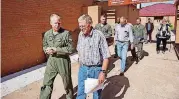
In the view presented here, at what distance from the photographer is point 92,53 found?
4.20 m

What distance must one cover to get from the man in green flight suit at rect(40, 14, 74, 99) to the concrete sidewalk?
1.04 m

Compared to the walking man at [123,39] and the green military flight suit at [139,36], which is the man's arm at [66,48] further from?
the green military flight suit at [139,36]

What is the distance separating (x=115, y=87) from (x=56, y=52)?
244cm

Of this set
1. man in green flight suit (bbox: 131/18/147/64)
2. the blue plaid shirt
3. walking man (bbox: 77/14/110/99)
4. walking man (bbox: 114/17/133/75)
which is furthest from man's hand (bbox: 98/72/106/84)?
man in green flight suit (bbox: 131/18/147/64)

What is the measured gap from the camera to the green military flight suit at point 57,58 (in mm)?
4703

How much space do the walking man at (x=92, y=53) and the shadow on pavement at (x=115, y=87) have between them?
1.69 meters

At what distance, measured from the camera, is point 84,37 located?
13.9 ft

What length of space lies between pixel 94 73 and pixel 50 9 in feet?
19.4

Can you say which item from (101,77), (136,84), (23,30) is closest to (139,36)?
(136,84)

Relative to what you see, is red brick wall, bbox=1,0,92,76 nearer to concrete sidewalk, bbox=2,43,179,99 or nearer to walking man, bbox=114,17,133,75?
concrete sidewalk, bbox=2,43,179,99

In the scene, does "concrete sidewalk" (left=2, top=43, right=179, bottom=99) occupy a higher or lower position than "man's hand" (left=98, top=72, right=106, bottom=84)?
lower

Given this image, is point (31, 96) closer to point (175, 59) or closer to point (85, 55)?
point (85, 55)

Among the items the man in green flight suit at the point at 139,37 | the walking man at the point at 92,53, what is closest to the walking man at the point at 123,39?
the man in green flight suit at the point at 139,37

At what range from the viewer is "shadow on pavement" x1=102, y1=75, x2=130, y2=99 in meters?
5.93
